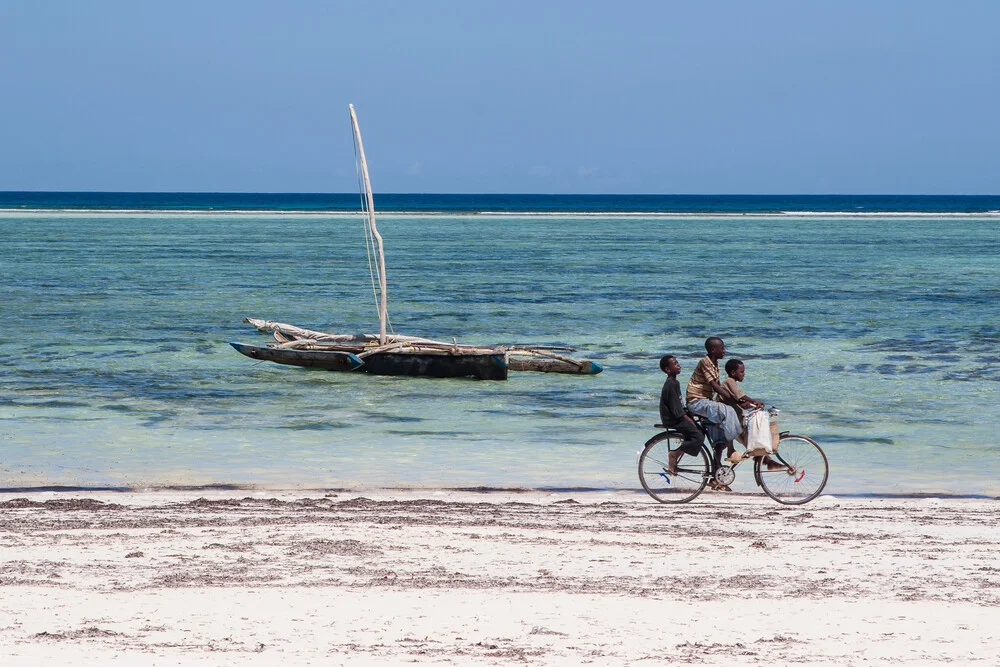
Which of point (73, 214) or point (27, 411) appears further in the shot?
point (73, 214)

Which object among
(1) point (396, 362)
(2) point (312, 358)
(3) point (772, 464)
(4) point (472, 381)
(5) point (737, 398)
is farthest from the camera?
(2) point (312, 358)

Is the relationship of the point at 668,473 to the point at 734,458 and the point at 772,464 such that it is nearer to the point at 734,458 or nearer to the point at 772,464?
the point at 734,458

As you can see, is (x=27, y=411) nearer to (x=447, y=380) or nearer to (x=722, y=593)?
(x=447, y=380)

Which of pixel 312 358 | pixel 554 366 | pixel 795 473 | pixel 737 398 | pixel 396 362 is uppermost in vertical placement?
pixel 737 398

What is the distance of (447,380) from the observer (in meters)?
22.6

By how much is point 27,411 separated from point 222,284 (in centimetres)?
2789

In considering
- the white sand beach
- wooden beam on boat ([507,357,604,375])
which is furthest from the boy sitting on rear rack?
wooden beam on boat ([507,357,604,375])

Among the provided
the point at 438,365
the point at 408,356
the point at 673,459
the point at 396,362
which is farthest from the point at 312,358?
the point at 673,459

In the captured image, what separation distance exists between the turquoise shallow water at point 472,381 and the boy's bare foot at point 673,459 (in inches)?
77.8

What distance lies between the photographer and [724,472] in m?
11.6

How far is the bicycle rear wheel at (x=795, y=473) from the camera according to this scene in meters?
11.6

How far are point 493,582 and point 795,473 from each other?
4308 mm

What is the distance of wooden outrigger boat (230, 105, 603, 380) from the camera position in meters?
22.5

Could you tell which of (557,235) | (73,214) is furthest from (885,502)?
(73,214)
